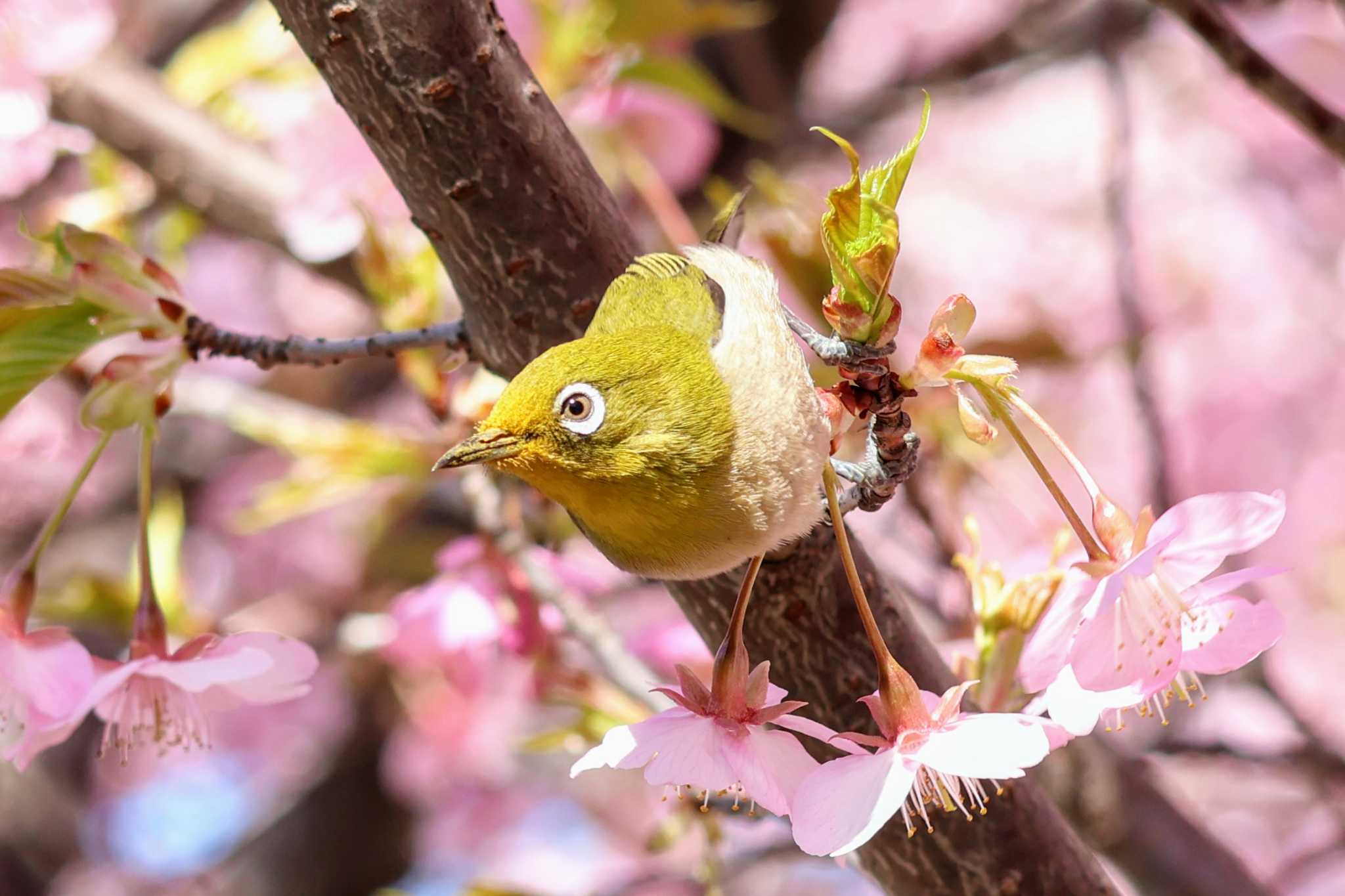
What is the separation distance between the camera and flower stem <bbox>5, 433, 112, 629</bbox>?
738 millimetres

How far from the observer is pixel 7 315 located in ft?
2.42

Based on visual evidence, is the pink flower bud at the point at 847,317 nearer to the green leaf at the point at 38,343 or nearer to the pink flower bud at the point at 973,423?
the pink flower bud at the point at 973,423

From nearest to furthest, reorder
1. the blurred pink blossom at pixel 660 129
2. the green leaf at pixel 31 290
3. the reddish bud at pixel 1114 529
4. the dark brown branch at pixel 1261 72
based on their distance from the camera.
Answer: the reddish bud at pixel 1114 529, the green leaf at pixel 31 290, the dark brown branch at pixel 1261 72, the blurred pink blossom at pixel 660 129

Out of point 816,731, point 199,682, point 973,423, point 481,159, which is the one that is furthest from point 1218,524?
point 199,682

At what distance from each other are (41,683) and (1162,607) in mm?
664

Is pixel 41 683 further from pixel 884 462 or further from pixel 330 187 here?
pixel 330 187

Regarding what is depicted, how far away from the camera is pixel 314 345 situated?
777 millimetres

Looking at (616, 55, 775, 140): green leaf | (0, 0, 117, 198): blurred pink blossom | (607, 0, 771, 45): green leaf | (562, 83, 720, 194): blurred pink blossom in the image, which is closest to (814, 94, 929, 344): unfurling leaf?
(616, 55, 775, 140): green leaf

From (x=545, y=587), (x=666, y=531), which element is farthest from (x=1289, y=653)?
(x=666, y=531)

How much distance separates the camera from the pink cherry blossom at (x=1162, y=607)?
603 millimetres

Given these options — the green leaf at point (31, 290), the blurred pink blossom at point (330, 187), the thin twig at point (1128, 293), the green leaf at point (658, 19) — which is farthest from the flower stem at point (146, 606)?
the thin twig at point (1128, 293)

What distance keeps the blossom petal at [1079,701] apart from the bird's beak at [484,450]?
32 centimetres

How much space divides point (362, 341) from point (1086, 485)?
470mm

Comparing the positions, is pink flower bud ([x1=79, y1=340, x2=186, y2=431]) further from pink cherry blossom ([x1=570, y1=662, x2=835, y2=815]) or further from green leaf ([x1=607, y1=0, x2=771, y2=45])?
green leaf ([x1=607, y1=0, x2=771, y2=45])
